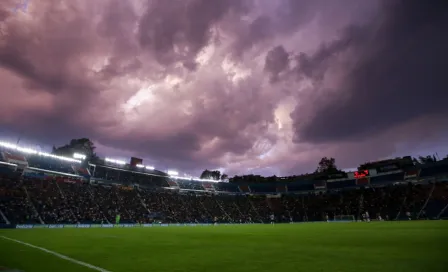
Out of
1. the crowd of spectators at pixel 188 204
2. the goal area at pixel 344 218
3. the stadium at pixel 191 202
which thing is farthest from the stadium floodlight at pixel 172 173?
Answer: the goal area at pixel 344 218

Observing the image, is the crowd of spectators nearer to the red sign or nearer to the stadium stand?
the stadium stand

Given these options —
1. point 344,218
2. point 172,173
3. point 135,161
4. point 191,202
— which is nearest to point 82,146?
point 135,161

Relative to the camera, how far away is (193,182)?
9438 centimetres

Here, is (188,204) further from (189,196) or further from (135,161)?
(135,161)

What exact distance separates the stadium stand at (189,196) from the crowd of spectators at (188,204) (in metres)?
0.17

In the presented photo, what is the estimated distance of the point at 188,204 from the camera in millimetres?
77250

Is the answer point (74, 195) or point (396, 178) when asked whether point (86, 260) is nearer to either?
point (74, 195)

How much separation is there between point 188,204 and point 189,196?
6.52m

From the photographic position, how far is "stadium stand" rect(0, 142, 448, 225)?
49594mm

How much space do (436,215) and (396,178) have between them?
20871 mm

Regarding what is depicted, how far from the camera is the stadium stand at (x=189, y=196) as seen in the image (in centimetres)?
4959

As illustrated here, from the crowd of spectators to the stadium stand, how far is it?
0.17m

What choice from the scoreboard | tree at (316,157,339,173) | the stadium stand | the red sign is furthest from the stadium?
tree at (316,157,339,173)

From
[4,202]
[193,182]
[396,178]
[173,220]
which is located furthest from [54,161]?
[396,178]
